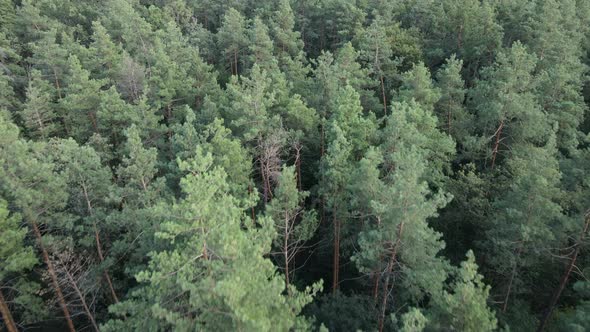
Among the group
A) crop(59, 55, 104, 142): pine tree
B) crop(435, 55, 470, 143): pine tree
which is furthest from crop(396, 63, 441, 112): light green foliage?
crop(59, 55, 104, 142): pine tree

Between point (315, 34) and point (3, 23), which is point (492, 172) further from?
point (3, 23)

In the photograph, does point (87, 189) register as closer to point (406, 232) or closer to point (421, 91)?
point (406, 232)

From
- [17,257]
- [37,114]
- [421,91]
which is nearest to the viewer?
[17,257]

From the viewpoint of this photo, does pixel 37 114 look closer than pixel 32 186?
No

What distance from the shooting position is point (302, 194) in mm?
18203

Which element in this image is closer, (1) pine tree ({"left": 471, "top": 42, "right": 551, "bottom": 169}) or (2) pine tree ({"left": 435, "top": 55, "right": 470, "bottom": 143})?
(1) pine tree ({"left": 471, "top": 42, "right": 551, "bottom": 169})

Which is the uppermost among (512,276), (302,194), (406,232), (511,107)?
(511,107)

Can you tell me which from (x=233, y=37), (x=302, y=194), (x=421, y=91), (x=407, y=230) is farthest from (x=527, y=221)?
(x=233, y=37)

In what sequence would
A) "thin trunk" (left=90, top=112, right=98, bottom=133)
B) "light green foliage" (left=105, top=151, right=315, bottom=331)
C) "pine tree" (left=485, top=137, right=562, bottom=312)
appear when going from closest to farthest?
"light green foliage" (left=105, top=151, right=315, bottom=331), "pine tree" (left=485, top=137, right=562, bottom=312), "thin trunk" (left=90, top=112, right=98, bottom=133)

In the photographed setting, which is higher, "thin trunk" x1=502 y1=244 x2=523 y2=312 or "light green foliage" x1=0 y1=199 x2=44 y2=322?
"light green foliage" x1=0 y1=199 x2=44 y2=322

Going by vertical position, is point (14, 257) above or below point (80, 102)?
below

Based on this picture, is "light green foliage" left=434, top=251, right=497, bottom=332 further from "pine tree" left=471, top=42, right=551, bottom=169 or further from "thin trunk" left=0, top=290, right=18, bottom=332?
"thin trunk" left=0, top=290, right=18, bottom=332

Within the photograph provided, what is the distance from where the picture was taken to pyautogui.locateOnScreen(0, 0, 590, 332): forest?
11.6m

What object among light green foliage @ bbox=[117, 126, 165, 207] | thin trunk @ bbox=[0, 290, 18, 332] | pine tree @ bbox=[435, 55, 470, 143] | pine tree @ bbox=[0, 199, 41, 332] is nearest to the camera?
pine tree @ bbox=[0, 199, 41, 332]
